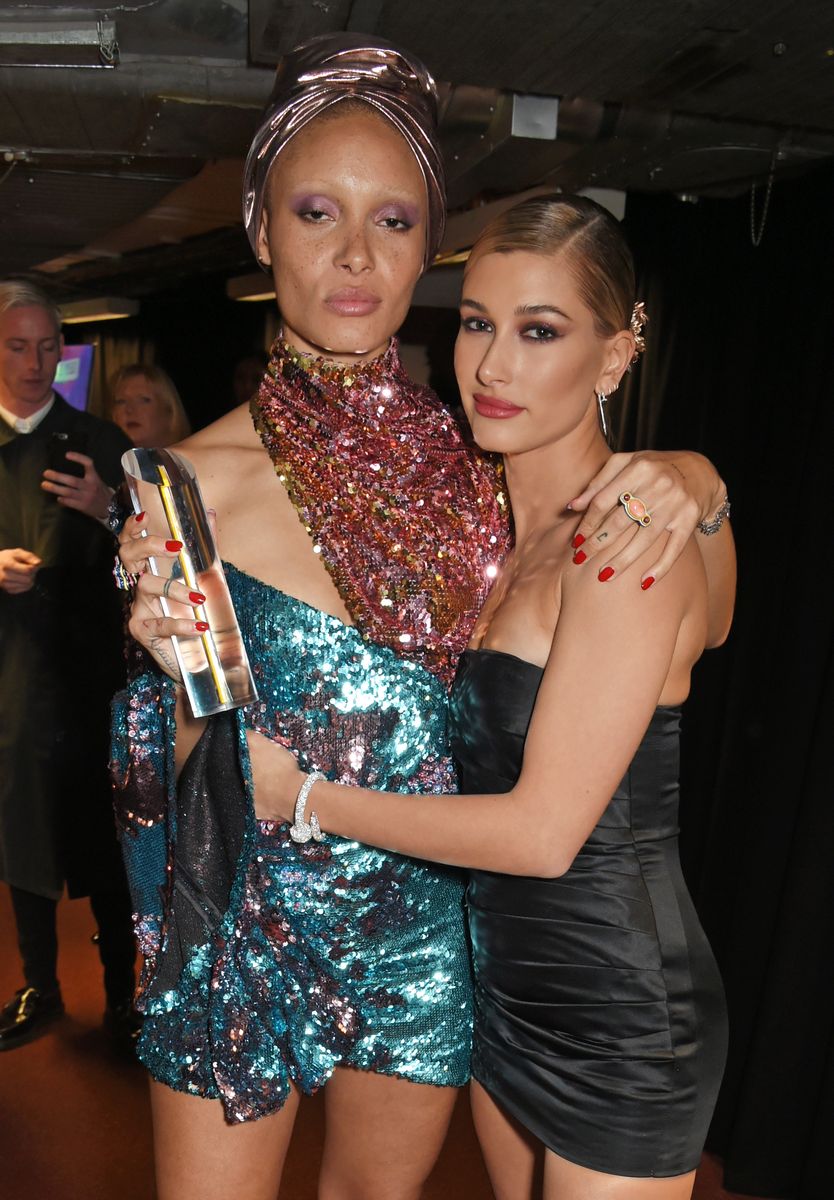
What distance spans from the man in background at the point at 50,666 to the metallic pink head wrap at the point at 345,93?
1.61 metres

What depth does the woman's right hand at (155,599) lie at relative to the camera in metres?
1.20

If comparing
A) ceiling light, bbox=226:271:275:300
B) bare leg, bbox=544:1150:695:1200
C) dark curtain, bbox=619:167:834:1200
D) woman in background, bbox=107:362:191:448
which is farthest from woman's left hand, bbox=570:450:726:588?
ceiling light, bbox=226:271:275:300

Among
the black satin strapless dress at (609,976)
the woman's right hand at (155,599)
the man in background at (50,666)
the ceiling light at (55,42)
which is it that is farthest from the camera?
the man in background at (50,666)

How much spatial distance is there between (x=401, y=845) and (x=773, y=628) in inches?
75.2

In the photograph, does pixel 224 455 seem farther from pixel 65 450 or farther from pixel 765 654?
pixel 765 654

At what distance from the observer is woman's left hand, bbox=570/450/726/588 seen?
124cm

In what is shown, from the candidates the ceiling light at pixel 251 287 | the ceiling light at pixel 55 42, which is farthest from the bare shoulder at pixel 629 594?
the ceiling light at pixel 251 287

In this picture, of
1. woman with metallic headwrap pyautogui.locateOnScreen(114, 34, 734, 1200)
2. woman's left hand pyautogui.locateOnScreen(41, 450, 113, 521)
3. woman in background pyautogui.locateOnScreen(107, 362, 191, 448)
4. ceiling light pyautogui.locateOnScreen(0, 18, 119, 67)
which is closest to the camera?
woman with metallic headwrap pyautogui.locateOnScreen(114, 34, 734, 1200)

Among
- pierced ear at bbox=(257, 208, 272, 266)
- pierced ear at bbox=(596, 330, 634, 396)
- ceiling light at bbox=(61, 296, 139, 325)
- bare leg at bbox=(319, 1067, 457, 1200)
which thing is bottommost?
bare leg at bbox=(319, 1067, 457, 1200)

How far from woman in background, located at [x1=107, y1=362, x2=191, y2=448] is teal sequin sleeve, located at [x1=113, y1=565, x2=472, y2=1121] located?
8.55ft

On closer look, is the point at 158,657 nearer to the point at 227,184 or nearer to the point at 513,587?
the point at 513,587

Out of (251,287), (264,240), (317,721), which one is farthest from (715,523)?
(251,287)

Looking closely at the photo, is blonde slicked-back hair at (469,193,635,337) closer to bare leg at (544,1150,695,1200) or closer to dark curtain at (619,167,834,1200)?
bare leg at (544,1150,695,1200)

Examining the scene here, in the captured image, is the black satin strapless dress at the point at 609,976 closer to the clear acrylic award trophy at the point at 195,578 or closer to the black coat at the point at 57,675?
the clear acrylic award trophy at the point at 195,578
